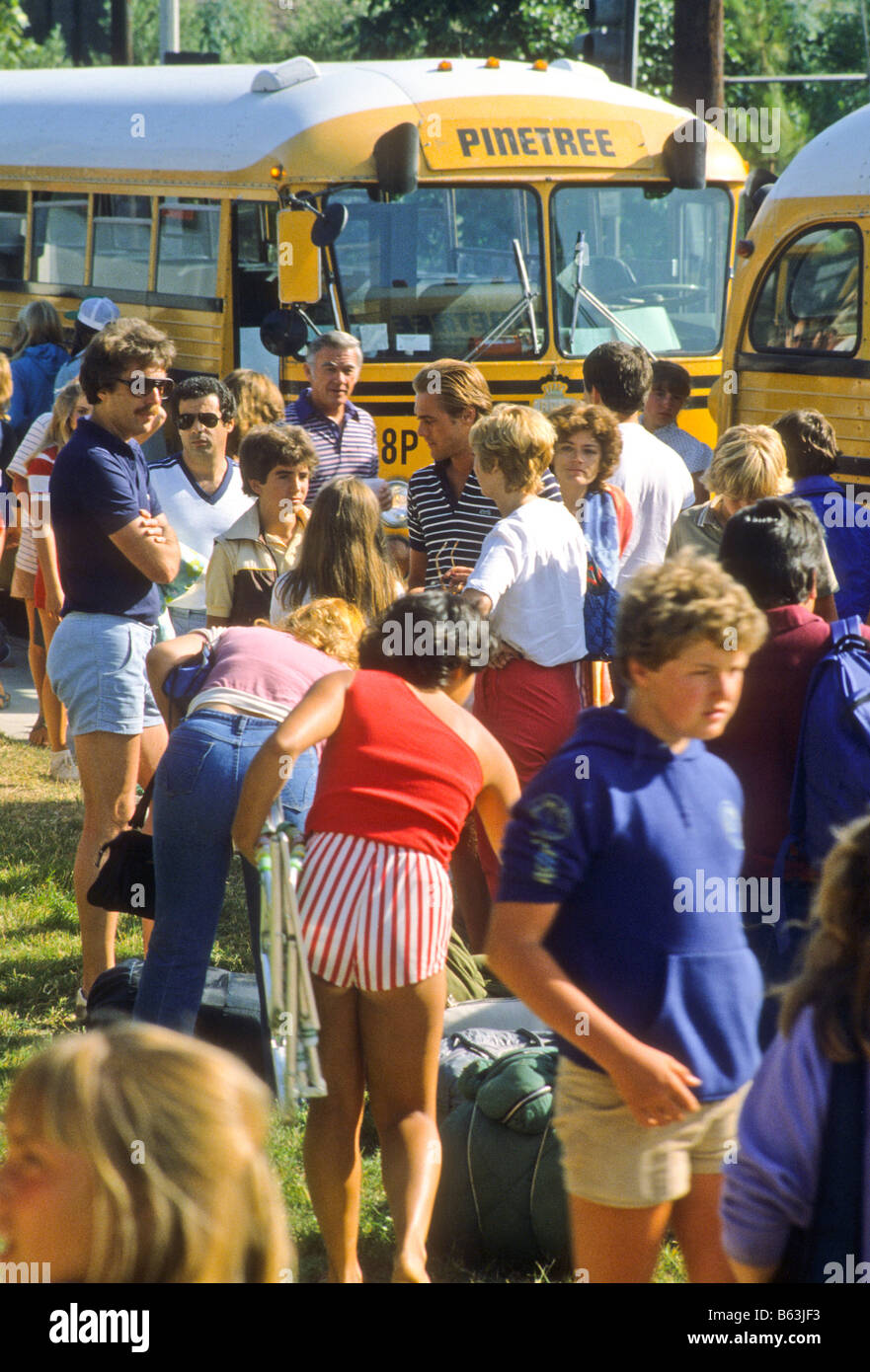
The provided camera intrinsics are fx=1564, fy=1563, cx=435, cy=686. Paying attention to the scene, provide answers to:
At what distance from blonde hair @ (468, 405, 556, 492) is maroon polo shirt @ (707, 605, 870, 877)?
1.09 m

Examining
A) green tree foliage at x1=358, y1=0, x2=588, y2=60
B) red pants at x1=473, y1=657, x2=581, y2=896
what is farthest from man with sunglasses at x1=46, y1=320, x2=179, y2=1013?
green tree foliage at x1=358, y1=0, x2=588, y2=60

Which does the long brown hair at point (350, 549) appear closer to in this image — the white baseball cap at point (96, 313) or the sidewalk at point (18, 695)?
the sidewalk at point (18, 695)

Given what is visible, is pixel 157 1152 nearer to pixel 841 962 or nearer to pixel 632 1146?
pixel 841 962

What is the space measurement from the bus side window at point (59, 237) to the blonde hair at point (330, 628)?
25.4 feet

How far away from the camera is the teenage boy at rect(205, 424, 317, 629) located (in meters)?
4.55

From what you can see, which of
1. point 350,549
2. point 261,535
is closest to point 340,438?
point 261,535

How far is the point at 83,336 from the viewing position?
9.66 m

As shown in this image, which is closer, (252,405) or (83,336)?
(252,405)

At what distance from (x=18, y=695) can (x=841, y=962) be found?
8.23 meters

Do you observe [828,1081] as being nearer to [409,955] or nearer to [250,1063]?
[409,955]

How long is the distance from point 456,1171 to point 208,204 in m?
7.22

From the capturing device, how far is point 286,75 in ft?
30.5

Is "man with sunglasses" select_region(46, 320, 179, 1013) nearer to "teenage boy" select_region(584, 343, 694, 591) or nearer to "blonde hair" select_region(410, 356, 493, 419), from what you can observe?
"blonde hair" select_region(410, 356, 493, 419)
